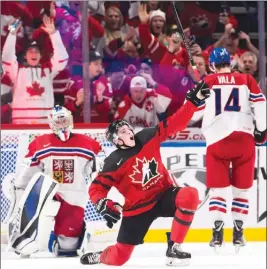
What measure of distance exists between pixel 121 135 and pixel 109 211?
1.40 feet

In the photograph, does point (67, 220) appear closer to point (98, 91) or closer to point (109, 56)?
point (98, 91)

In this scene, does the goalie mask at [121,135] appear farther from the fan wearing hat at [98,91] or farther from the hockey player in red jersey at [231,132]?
the fan wearing hat at [98,91]

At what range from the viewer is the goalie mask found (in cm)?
450

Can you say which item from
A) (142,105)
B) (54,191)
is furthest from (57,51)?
(54,191)

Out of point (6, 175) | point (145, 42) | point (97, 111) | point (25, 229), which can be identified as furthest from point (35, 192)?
point (145, 42)

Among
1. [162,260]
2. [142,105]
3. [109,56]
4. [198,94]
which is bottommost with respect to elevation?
[162,260]

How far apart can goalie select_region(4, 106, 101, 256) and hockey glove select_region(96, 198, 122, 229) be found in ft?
→ 2.73

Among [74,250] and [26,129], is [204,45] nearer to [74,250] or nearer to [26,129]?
[26,129]

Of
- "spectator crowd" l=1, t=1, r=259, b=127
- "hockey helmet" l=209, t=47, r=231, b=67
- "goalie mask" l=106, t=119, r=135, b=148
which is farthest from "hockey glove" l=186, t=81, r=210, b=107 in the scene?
"spectator crowd" l=1, t=1, r=259, b=127

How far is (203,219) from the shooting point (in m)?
6.02

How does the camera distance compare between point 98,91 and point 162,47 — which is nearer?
point 98,91

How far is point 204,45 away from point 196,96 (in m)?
1.97

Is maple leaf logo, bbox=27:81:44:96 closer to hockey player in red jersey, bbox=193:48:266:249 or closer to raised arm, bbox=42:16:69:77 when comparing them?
raised arm, bbox=42:16:69:77

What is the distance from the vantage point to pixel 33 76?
607 cm
